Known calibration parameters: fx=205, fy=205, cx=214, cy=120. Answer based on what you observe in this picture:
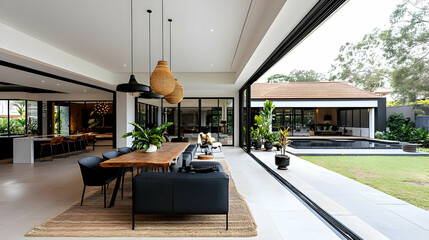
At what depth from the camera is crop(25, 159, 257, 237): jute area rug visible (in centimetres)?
242

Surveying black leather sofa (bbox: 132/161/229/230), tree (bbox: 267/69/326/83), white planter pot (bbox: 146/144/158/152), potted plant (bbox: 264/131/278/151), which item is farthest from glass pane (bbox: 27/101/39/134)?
tree (bbox: 267/69/326/83)

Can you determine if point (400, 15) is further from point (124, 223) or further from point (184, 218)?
point (124, 223)

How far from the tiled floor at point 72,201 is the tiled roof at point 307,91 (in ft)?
27.5

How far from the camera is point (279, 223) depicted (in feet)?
A: 8.77

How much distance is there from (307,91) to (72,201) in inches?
528

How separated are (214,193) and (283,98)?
11.5 m

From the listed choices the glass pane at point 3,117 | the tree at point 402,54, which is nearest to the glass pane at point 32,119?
the glass pane at point 3,117

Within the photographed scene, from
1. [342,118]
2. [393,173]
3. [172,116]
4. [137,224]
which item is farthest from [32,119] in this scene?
[342,118]

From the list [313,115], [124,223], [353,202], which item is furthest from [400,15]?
[313,115]

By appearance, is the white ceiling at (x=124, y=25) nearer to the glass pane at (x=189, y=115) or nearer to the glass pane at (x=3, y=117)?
the glass pane at (x=189, y=115)

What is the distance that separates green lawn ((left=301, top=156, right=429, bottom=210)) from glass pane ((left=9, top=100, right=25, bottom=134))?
13.9m

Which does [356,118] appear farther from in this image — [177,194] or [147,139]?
[177,194]

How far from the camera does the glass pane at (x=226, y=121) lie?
1057 centimetres

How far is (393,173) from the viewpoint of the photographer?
4.80 meters
